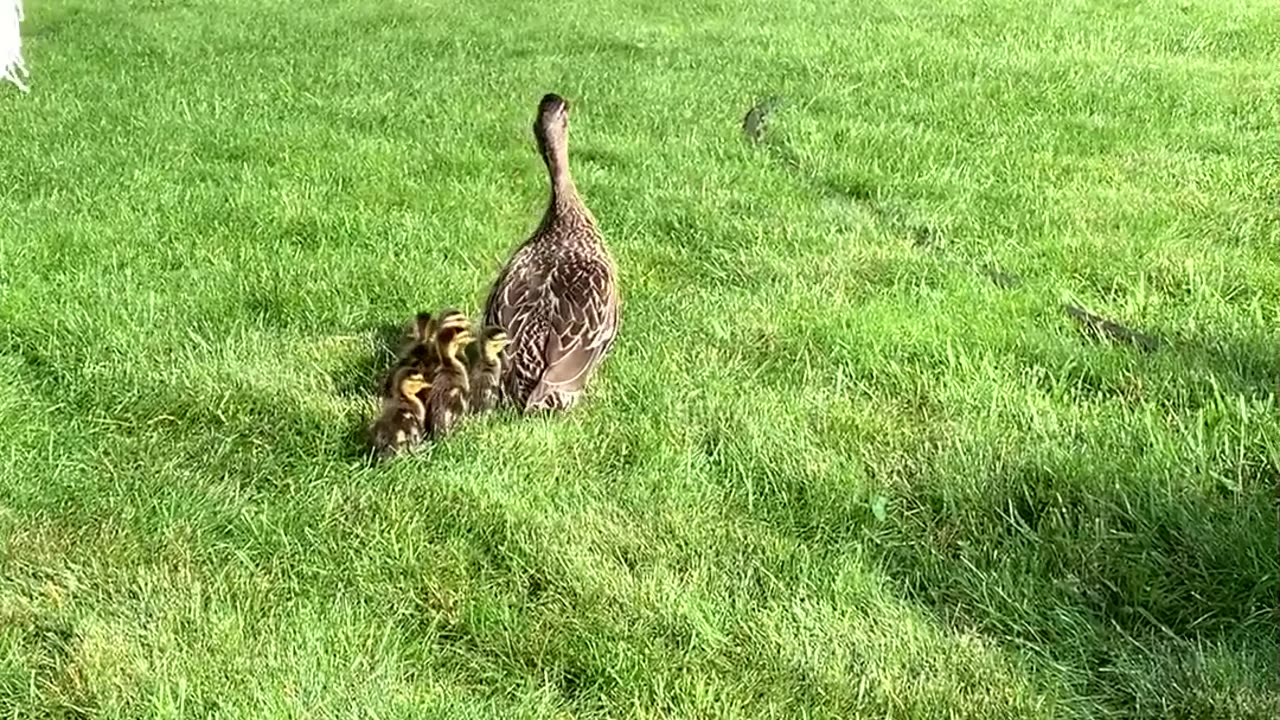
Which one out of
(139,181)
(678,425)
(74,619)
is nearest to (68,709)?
(74,619)

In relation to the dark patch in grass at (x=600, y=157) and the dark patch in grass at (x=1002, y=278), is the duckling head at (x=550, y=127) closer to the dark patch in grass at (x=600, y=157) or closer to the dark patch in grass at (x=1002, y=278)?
the dark patch in grass at (x=1002, y=278)

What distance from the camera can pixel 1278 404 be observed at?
3955mm

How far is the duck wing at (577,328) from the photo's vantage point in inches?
162

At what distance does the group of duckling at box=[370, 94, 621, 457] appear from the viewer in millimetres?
3902

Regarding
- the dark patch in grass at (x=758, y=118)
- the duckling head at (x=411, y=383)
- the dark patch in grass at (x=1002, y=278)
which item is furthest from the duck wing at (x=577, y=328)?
the dark patch in grass at (x=758, y=118)

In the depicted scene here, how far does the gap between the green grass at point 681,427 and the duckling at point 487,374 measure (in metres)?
0.05

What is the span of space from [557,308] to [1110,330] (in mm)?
1896

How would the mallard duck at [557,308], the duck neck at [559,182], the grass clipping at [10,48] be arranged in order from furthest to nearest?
1. the grass clipping at [10,48]
2. the duck neck at [559,182]
3. the mallard duck at [557,308]

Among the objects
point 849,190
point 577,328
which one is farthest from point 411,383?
point 849,190

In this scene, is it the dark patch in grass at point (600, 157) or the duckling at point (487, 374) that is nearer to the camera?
the duckling at point (487, 374)

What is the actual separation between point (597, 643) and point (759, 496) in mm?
794

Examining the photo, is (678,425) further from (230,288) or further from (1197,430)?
(230,288)

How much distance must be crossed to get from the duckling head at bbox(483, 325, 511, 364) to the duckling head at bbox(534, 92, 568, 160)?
1058 millimetres

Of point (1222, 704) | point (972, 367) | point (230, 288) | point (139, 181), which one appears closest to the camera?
point (1222, 704)
